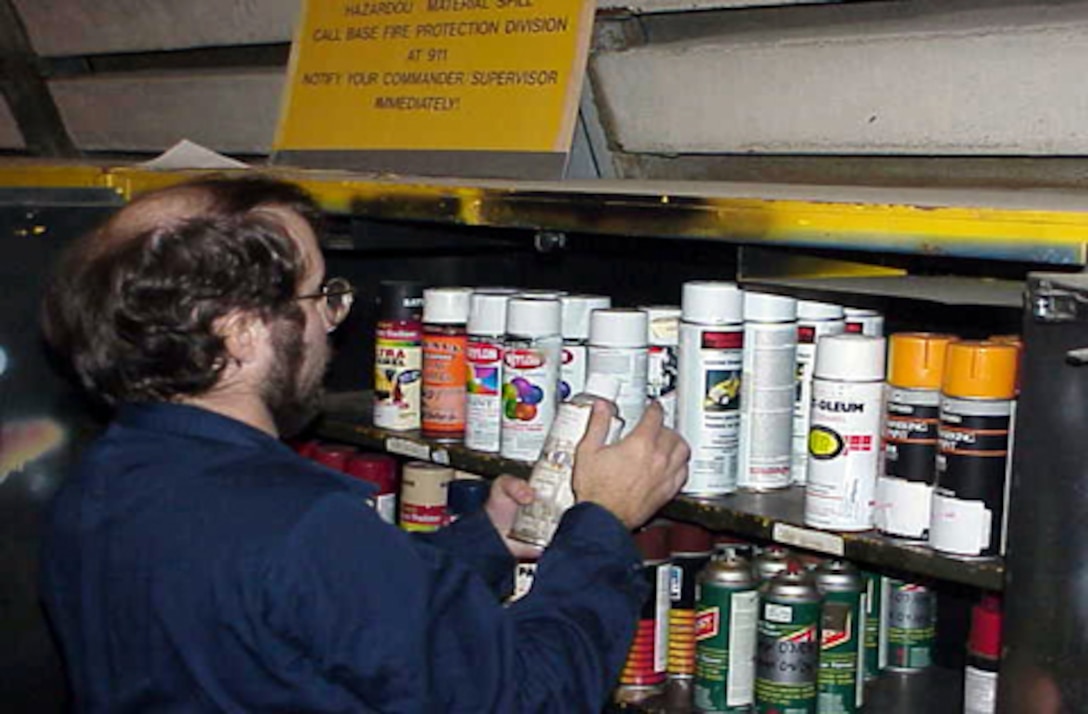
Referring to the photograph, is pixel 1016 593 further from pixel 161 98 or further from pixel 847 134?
pixel 161 98

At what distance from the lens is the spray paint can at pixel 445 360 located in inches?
87.0

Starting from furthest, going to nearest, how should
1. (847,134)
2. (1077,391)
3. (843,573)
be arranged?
(847,134) → (843,573) → (1077,391)

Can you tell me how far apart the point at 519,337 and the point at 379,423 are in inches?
14.2

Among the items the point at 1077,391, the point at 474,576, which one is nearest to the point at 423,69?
the point at 474,576

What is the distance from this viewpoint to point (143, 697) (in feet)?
4.99

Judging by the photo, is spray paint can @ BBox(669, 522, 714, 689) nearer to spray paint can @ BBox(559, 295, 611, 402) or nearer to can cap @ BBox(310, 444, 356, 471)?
spray paint can @ BBox(559, 295, 611, 402)

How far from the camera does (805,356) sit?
6.37 ft

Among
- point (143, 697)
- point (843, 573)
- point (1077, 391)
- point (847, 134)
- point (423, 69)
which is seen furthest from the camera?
point (423, 69)

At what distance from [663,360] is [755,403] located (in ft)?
0.47

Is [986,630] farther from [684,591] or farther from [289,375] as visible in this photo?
[289,375]

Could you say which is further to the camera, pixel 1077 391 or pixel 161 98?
pixel 161 98

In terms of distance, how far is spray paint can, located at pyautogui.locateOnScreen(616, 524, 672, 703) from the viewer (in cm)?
206

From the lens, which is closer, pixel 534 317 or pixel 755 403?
pixel 755 403

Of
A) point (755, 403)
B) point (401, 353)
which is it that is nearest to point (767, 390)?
point (755, 403)
